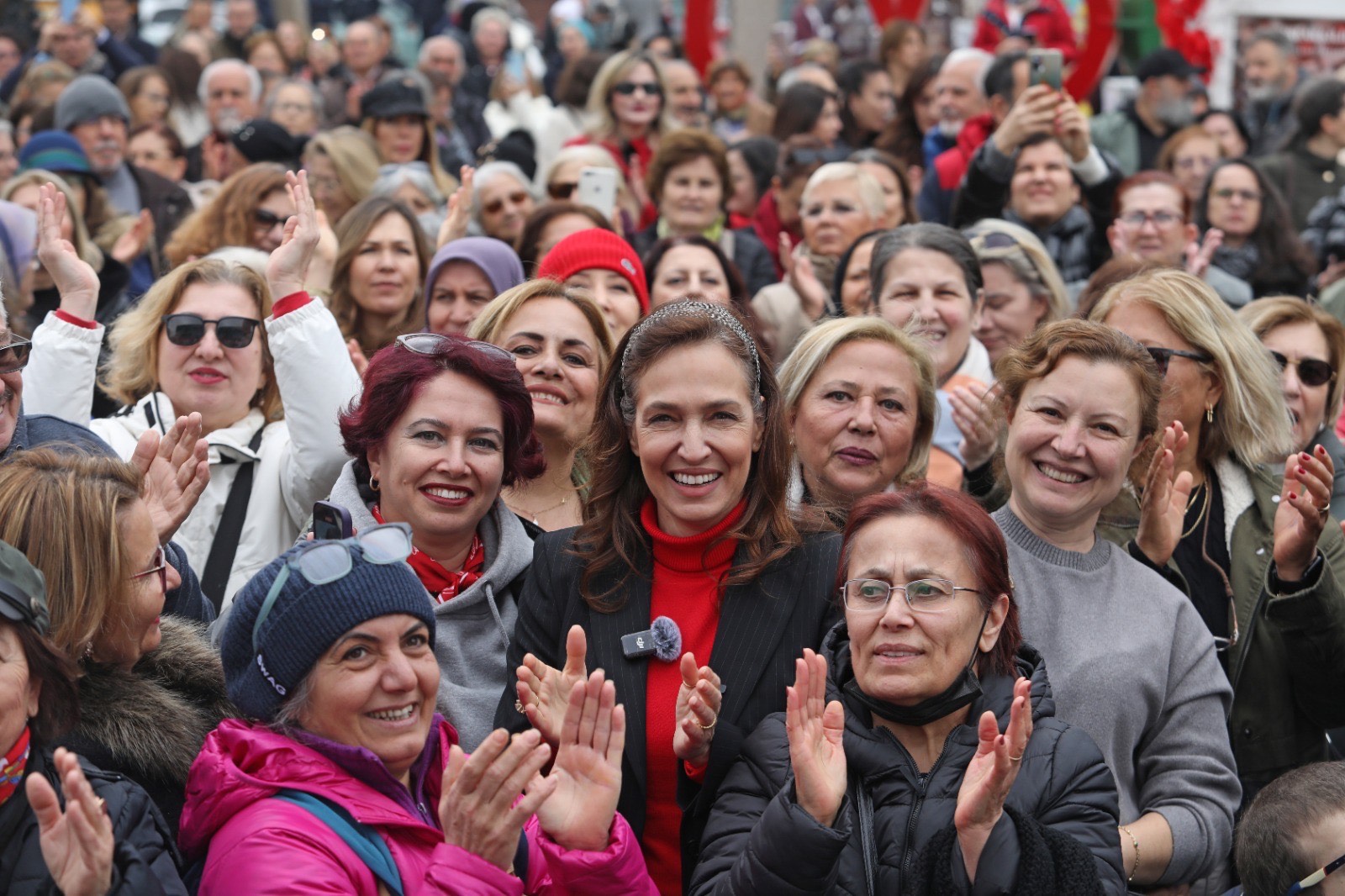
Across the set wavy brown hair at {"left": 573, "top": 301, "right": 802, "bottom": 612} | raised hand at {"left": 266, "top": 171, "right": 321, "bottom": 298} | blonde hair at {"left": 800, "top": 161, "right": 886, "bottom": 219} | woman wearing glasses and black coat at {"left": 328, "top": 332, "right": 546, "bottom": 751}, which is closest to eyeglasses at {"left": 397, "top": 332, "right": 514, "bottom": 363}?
woman wearing glasses and black coat at {"left": 328, "top": 332, "right": 546, "bottom": 751}

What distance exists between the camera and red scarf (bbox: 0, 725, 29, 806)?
2779 millimetres

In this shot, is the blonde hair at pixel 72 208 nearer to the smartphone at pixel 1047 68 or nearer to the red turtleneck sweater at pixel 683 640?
the red turtleneck sweater at pixel 683 640

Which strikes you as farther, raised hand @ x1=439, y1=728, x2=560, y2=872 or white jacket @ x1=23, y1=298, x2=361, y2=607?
white jacket @ x1=23, y1=298, x2=361, y2=607

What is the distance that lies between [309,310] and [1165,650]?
8.57ft

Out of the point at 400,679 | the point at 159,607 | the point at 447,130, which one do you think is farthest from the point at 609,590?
the point at 447,130

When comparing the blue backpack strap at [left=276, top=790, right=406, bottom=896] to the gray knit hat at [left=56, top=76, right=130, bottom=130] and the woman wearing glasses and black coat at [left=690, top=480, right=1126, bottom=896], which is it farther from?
the gray knit hat at [left=56, top=76, right=130, bottom=130]

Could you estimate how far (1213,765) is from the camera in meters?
3.70

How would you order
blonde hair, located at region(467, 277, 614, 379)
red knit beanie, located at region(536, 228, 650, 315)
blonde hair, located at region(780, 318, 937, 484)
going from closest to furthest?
blonde hair, located at region(780, 318, 937, 484) → blonde hair, located at region(467, 277, 614, 379) → red knit beanie, located at region(536, 228, 650, 315)

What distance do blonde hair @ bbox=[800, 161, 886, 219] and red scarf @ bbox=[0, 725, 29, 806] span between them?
16.9 ft

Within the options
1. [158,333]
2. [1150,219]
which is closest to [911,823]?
[158,333]

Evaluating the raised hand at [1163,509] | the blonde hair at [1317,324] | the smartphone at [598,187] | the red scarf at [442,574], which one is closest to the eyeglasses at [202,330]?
the red scarf at [442,574]

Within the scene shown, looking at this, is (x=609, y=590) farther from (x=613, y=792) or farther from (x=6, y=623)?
(x=6, y=623)

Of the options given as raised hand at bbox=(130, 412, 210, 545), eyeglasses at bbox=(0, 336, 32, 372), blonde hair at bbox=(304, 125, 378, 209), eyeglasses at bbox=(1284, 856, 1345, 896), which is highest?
blonde hair at bbox=(304, 125, 378, 209)

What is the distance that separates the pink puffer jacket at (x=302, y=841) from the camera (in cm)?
273
